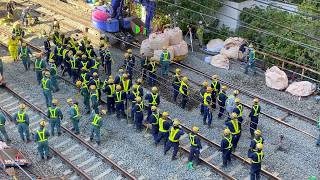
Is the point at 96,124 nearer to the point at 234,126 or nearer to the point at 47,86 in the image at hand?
the point at 47,86

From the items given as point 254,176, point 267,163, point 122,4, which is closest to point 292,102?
point 267,163

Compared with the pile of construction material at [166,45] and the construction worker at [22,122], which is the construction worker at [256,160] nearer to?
the construction worker at [22,122]

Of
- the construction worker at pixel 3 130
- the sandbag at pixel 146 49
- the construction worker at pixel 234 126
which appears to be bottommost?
the construction worker at pixel 3 130

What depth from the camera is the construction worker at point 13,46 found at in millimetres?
22594

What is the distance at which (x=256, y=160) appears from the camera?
14.5 meters

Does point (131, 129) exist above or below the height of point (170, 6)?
below

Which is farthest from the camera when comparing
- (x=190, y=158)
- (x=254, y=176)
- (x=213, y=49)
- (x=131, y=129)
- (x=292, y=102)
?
(x=213, y=49)

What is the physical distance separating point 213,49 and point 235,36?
1550 millimetres

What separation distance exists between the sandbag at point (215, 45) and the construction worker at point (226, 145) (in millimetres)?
9140

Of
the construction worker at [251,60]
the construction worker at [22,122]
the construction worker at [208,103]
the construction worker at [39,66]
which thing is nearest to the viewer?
the construction worker at [22,122]

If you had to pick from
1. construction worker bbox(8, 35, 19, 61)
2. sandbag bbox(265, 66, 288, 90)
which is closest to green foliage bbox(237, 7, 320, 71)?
sandbag bbox(265, 66, 288, 90)

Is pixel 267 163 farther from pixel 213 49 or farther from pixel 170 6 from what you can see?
pixel 170 6

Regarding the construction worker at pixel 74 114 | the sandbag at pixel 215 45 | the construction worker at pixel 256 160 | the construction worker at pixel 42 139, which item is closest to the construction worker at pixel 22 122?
the construction worker at pixel 42 139

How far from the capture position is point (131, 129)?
710 inches
